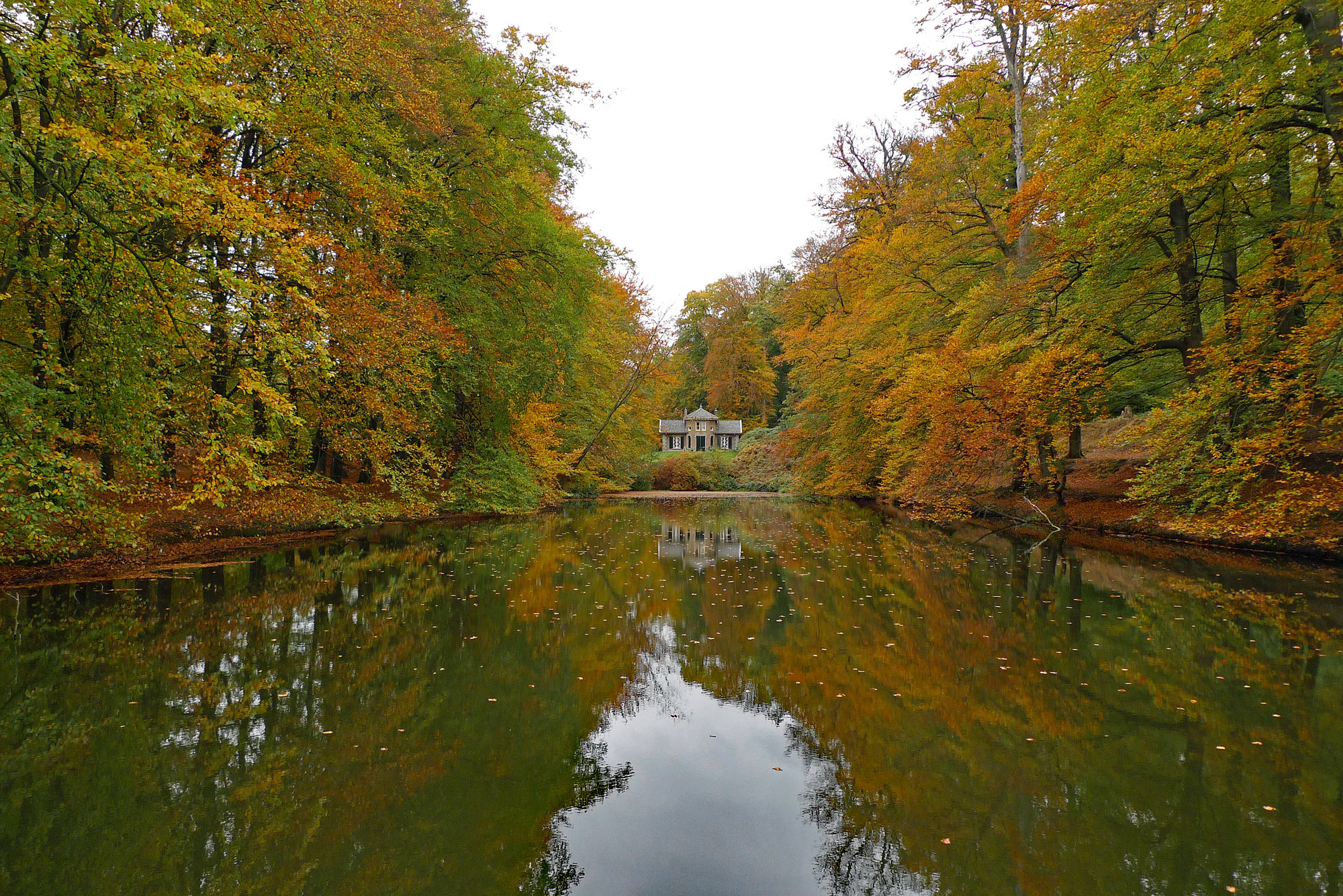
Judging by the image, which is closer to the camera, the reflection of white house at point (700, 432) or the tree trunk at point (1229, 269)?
the tree trunk at point (1229, 269)

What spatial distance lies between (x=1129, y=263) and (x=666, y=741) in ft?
46.0

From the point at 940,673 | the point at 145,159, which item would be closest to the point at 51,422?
the point at 145,159

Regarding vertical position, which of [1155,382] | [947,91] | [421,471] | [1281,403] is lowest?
[421,471]

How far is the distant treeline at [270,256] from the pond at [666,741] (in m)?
2.44

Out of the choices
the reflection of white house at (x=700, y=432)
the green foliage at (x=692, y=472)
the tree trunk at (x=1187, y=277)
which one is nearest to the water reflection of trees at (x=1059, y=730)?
the tree trunk at (x=1187, y=277)

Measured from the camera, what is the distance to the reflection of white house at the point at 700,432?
5725 centimetres

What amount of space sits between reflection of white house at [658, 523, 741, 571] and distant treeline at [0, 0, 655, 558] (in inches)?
215

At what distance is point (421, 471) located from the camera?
15.5m

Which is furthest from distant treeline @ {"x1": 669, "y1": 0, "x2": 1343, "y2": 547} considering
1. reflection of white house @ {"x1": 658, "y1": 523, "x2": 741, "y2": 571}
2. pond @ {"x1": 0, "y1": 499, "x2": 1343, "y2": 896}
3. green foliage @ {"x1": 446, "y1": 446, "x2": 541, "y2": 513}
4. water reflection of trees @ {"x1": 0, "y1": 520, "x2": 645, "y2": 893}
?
green foliage @ {"x1": 446, "y1": 446, "x2": 541, "y2": 513}

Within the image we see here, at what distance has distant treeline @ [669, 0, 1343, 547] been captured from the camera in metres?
9.64

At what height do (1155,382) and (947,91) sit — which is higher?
(947,91)

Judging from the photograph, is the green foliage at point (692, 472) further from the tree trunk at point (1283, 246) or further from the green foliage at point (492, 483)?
the tree trunk at point (1283, 246)

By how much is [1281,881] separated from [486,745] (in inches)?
170

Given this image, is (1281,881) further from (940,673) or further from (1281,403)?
(1281,403)
